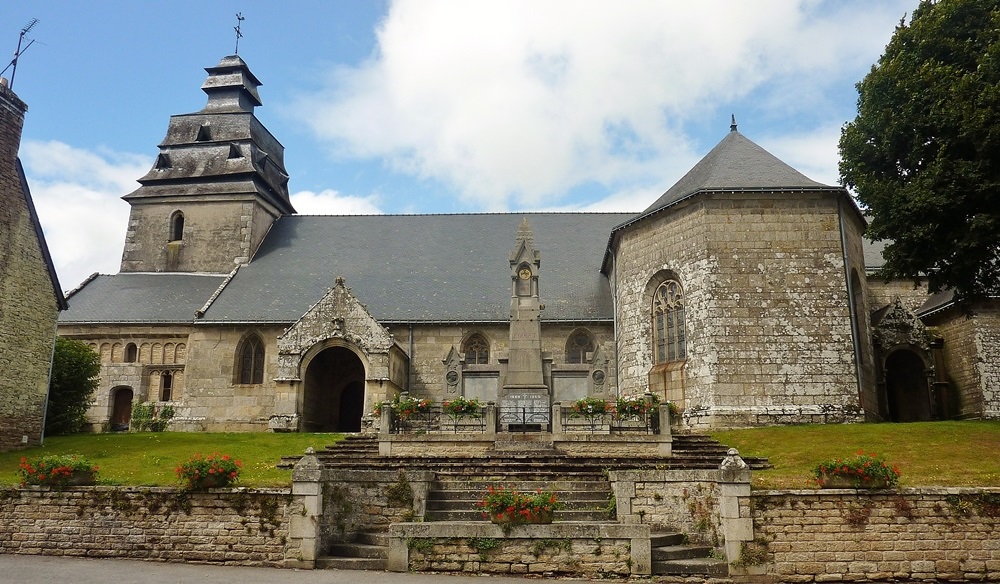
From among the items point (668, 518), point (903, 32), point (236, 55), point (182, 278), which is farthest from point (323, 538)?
point (236, 55)

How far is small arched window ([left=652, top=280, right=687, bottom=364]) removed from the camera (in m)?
24.8

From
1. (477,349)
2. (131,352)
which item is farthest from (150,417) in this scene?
(477,349)

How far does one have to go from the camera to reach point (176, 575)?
36.6 feet

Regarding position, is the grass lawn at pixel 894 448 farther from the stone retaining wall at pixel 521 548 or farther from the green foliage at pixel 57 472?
the green foliage at pixel 57 472

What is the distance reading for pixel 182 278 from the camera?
3378cm

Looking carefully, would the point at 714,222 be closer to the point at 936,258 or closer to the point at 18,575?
the point at 936,258

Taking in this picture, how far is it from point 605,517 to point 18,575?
8.78 metres

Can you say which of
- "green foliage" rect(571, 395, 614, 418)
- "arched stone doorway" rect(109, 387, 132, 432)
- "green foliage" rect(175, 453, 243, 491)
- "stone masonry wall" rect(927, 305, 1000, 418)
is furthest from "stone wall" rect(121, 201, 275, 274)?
"stone masonry wall" rect(927, 305, 1000, 418)

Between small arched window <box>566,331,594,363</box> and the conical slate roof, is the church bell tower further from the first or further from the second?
the conical slate roof

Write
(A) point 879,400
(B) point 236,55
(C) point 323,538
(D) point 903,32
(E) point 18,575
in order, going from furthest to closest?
(B) point 236,55 < (A) point 879,400 < (D) point 903,32 < (C) point 323,538 < (E) point 18,575

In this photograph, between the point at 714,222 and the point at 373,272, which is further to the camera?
the point at 373,272

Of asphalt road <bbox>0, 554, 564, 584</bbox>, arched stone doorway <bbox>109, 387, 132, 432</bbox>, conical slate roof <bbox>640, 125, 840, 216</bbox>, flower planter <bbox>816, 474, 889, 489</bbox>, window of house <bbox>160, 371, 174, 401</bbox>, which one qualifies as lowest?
asphalt road <bbox>0, 554, 564, 584</bbox>

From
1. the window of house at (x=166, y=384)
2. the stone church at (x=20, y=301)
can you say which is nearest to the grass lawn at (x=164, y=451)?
the stone church at (x=20, y=301)

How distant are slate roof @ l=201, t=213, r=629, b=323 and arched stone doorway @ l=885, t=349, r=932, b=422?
1038cm
